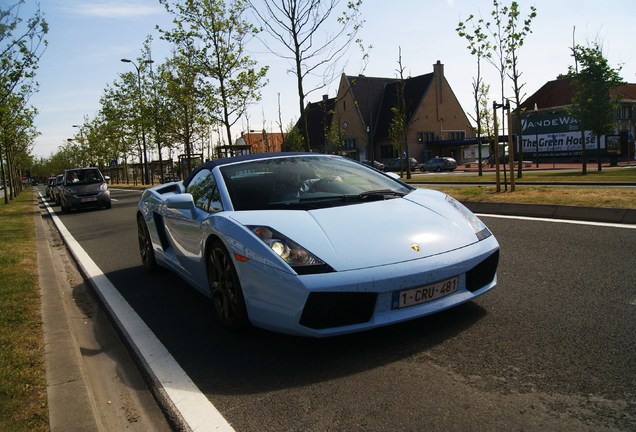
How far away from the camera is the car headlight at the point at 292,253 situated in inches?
119

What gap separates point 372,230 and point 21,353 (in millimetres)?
2529

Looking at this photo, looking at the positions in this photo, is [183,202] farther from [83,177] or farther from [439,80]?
[439,80]

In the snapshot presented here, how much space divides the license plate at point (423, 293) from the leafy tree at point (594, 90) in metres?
26.2

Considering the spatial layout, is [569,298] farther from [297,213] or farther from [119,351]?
[119,351]

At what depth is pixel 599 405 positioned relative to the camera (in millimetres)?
2371

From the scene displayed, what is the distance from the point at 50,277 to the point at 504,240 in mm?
5647

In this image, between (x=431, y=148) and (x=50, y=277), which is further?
(x=431, y=148)

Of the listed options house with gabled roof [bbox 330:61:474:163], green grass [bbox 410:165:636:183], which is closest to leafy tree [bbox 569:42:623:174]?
green grass [bbox 410:165:636:183]

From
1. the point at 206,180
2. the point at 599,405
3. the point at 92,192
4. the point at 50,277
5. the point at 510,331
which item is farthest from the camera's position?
the point at 92,192

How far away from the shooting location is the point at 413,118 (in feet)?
214

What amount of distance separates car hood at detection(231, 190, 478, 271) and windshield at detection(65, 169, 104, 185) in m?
18.3

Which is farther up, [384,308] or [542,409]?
[384,308]

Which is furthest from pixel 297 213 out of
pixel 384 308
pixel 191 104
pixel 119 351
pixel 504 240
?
pixel 191 104

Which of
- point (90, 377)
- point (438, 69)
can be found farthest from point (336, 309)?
point (438, 69)
